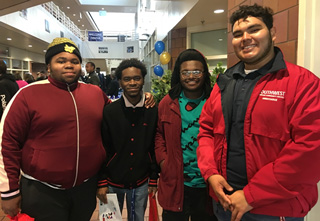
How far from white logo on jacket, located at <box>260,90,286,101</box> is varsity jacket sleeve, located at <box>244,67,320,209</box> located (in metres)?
0.05

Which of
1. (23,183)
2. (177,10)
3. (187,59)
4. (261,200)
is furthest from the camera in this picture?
(177,10)

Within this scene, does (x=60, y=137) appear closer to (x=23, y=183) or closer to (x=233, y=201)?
(x=23, y=183)

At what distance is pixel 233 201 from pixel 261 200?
127mm

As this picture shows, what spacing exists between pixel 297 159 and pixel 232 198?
1.13 feet

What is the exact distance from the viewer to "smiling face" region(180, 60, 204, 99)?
5.37 feet

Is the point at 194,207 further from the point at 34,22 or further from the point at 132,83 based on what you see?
the point at 34,22

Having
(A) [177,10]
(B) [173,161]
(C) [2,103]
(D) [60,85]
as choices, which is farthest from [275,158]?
(A) [177,10]

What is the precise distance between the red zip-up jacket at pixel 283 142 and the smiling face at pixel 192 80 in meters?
0.50

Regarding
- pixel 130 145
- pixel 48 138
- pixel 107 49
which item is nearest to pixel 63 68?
pixel 48 138

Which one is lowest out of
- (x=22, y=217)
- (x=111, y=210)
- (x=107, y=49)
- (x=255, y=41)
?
(x=111, y=210)

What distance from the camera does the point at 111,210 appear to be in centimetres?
168

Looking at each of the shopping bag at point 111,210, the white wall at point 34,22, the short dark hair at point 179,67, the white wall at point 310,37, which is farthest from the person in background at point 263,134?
the white wall at point 34,22

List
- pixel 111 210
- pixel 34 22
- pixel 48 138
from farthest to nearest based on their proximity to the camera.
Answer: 1. pixel 34 22
2. pixel 111 210
3. pixel 48 138

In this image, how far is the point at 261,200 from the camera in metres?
1.01
